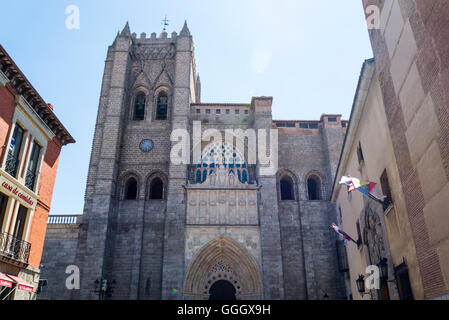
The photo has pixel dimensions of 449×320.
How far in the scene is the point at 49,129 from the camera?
41.9 ft

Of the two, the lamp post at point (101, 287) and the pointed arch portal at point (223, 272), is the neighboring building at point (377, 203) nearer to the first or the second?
the pointed arch portal at point (223, 272)

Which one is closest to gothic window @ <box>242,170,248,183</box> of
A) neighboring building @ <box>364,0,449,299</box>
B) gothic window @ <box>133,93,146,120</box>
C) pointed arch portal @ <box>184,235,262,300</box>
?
pointed arch portal @ <box>184,235,262,300</box>

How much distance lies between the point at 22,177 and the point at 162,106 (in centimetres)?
1237

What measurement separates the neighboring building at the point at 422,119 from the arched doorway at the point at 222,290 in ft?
39.5

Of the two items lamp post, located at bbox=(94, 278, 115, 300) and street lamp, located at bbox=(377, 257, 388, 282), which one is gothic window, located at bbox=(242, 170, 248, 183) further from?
street lamp, located at bbox=(377, 257, 388, 282)

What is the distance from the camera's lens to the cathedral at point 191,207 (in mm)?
17594

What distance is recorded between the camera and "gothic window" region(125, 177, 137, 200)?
20.4 meters

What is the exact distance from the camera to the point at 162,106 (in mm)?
22656

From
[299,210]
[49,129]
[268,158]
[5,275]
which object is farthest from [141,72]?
[5,275]

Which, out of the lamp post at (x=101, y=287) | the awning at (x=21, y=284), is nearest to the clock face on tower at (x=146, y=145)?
the lamp post at (x=101, y=287)

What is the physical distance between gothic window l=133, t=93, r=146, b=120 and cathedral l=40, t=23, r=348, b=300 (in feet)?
0.29

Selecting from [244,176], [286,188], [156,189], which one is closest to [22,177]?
[156,189]

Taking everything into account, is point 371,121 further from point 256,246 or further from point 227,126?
point 227,126

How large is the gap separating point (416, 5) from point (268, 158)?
1386 centimetres
